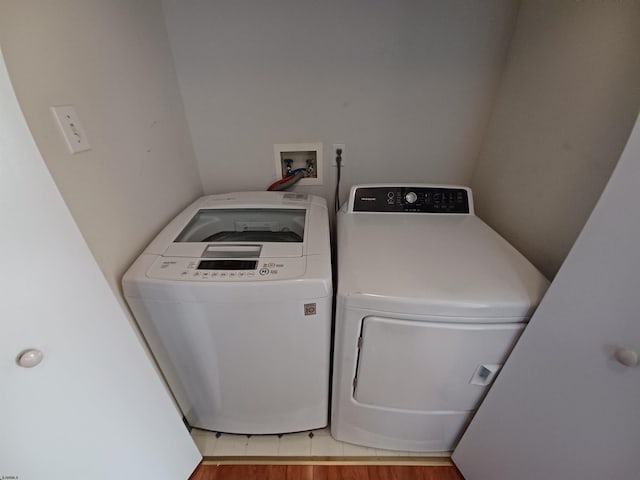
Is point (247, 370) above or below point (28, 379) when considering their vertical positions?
below

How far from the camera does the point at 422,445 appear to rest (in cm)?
118

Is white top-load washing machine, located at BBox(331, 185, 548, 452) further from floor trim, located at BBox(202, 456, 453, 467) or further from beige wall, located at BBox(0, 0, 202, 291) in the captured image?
beige wall, located at BBox(0, 0, 202, 291)

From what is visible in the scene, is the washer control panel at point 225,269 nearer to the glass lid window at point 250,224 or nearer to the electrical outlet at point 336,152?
the glass lid window at point 250,224

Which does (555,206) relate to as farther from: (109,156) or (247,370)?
(109,156)

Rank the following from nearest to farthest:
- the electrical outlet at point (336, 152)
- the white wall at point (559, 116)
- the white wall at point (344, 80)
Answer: the white wall at point (559, 116)
the white wall at point (344, 80)
the electrical outlet at point (336, 152)

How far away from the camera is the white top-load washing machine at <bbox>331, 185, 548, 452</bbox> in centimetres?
79

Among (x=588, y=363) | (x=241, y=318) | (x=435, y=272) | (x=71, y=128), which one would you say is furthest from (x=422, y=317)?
(x=71, y=128)

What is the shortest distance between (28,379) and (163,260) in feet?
1.37

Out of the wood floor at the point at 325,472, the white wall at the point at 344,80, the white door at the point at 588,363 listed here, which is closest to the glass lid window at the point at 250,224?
the white wall at the point at 344,80

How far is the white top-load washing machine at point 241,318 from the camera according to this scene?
2.66ft

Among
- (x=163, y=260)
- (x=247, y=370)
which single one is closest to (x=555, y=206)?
(x=247, y=370)

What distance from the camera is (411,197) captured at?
4.14ft

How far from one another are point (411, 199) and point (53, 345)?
1301 mm

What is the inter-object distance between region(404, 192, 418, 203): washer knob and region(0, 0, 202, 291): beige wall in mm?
A: 1103
